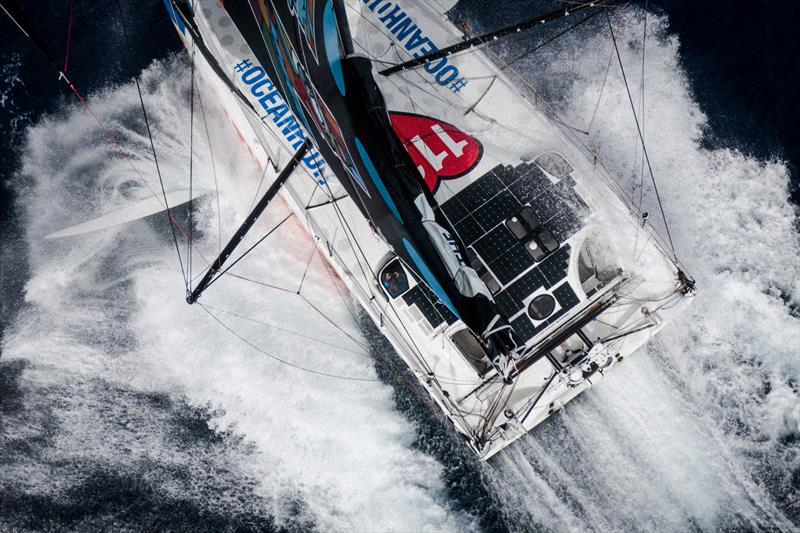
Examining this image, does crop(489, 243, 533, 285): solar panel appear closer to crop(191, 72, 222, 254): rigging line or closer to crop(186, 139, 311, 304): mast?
crop(186, 139, 311, 304): mast

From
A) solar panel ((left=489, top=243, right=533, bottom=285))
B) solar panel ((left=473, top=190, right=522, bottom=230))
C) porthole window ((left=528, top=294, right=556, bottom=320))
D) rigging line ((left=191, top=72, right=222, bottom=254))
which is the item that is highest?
rigging line ((left=191, top=72, right=222, bottom=254))

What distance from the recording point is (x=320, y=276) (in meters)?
6.47

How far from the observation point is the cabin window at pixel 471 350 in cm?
514

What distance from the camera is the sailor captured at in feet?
17.3

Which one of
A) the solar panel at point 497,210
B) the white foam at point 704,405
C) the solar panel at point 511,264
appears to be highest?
the solar panel at point 497,210

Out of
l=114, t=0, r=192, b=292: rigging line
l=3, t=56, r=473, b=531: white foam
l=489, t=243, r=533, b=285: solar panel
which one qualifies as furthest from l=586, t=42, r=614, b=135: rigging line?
l=114, t=0, r=192, b=292: rigging line

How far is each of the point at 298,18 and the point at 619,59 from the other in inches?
183

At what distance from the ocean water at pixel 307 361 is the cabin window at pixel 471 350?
1.30 metres

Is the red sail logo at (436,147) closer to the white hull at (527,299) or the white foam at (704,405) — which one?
the white hull at (527,299)

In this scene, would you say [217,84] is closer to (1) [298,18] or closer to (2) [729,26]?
(1) [298,18]

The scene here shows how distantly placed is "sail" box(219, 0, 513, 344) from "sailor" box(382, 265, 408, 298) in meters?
1.11

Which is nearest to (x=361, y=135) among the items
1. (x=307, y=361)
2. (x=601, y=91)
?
(x=307, y=361)

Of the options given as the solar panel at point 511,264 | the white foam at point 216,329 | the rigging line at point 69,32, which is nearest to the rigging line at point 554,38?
the solar panel at point 511,264

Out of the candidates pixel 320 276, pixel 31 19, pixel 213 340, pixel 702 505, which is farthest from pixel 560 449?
pixel 31 19
